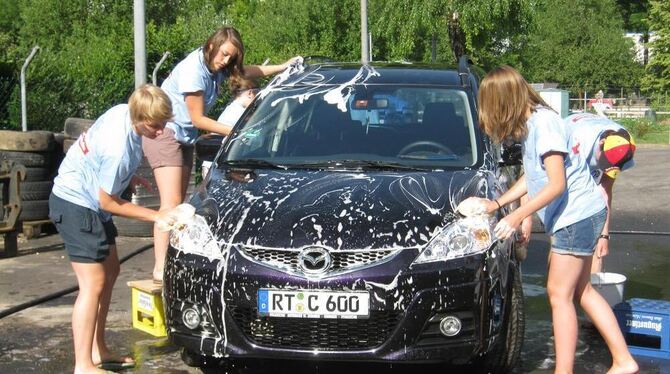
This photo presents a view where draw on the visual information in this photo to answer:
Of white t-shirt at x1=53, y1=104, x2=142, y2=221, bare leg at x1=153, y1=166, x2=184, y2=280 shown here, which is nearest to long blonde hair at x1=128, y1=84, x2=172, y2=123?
white t-shirt at x1=53, y1=104, x2=142, y2=221

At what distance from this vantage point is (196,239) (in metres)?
5.18

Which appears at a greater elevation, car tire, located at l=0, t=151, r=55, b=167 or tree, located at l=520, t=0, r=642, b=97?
tree, located at l=520, t=0, r=642, b=97

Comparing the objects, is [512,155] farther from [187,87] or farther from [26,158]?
[26,158]

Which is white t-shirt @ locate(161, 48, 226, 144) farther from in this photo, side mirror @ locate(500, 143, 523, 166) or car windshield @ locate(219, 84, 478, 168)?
side mirror @ locate(500, 143, 523, 166)

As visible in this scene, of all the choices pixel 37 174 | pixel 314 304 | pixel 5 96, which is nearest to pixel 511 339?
pixel 314 304

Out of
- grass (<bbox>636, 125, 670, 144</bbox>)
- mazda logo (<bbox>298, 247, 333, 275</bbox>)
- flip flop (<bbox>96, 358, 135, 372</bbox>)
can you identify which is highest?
mazda logo (<bbox>298, 247, 333, 275</bbox>)

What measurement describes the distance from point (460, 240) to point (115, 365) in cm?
210

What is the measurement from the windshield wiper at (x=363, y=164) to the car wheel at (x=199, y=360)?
48.2 inches

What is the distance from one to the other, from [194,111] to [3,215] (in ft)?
11.5

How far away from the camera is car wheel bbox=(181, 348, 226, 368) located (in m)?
5.48

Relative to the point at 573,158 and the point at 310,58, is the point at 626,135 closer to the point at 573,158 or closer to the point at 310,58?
the point at 573,158

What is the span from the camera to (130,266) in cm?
880

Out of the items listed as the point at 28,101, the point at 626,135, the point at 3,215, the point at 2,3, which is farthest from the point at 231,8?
the point at 626,135

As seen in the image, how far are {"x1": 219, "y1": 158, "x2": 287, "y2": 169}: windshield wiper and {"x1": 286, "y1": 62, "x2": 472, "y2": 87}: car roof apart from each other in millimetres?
934
